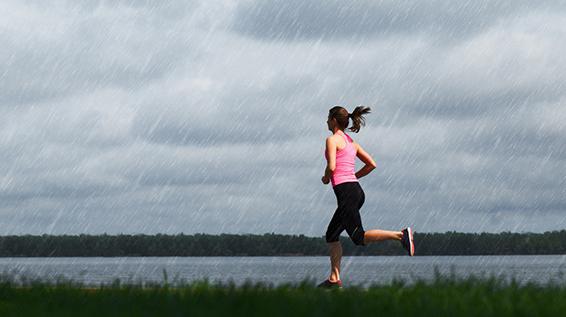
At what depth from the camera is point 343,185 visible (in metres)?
12.9

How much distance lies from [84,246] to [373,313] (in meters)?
149

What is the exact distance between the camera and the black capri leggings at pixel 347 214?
42.2 feet

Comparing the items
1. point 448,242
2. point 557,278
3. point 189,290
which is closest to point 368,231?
point 557,278

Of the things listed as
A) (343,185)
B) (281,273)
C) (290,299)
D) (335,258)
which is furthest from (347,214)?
(281,273)

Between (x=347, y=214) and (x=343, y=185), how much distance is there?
0.40 metres

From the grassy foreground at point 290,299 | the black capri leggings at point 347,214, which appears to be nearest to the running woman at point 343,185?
the black capri leggings at point 347,214

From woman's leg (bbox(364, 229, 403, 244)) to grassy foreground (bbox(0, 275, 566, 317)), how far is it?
5.67 ft

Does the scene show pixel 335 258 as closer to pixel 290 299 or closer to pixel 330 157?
pixel 330 157

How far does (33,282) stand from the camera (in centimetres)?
1205

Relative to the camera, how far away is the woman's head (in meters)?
13.2

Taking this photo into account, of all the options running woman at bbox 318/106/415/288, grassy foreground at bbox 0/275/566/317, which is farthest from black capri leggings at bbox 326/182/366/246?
grassy foreground at bbox 0/275/566/317

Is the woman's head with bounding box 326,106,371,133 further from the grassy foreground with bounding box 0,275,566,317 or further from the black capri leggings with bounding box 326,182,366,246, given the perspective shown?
the grassy foreground with bounding box 0,275,566,317

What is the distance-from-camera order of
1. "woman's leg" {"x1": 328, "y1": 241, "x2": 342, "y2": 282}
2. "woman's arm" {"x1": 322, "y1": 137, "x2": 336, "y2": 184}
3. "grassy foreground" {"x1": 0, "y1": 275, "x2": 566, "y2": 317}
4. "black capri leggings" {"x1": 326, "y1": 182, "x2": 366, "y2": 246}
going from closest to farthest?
"grassy foreground" {"x1": 0, "y1": 275, "x2": 566, "y2": 317}, "woman's arm" {"x1": 322, "y1": 137, "x2": 336, "y2": 184}, "black capri leggings" {"x1": 326, "y1": 182, "x2": 366, "y2": 246}, "woman's leg" {"x1": 328, "y1": 241, "x2": 342, "y2": 282}

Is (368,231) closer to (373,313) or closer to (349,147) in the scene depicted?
(349,147)
